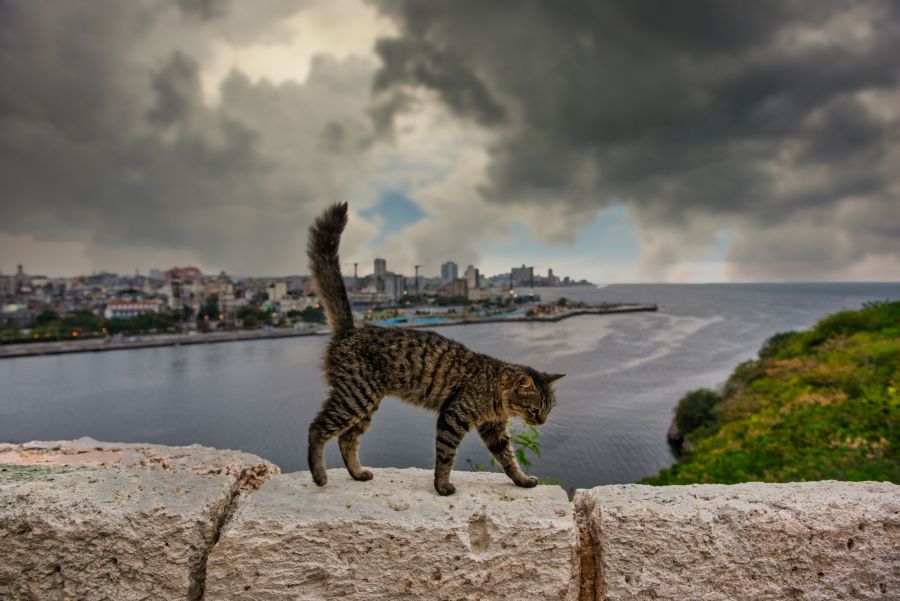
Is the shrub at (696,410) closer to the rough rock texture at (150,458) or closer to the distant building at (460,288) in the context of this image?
the rough rock texture at (150,458)

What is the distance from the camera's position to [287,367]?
1501 inches

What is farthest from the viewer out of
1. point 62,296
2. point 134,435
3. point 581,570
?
point 62,296

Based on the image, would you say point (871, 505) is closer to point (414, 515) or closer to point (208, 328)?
point (414, 515)

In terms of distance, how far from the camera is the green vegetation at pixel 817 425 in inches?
225

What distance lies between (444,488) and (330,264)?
1.20m

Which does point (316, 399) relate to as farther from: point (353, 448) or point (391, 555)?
point (391, 555)

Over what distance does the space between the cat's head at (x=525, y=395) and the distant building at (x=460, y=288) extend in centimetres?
4158

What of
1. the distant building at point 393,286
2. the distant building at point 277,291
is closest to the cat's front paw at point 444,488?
the distant building at point 393,286

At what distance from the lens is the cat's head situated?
2.29 meters

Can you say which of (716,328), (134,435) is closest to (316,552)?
(134,435)

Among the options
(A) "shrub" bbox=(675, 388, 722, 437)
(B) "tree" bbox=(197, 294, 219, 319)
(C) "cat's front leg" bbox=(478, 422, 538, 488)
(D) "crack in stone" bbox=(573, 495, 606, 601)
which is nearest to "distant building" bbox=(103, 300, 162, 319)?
(B) "tree" bbox=(197, 294, 219, 319)

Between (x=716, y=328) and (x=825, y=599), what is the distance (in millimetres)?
60041

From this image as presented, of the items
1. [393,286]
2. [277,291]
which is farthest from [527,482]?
[277,291]

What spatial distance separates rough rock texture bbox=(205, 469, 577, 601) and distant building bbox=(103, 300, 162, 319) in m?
66.8
